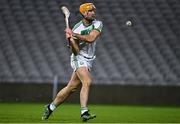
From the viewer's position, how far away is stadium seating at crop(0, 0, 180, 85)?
57.0ft

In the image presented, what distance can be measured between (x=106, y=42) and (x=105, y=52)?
1.03 feet

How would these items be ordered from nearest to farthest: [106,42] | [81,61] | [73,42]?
[73,42]
[81,61]
[106,42]

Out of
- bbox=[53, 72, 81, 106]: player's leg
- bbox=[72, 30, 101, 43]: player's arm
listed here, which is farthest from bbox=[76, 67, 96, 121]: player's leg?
bbox=[72, 30, 101, 43]: player's arm

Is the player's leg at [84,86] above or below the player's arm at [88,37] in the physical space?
below

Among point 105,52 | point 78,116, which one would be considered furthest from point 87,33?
point 105,52

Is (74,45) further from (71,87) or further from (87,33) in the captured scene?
(71,87)

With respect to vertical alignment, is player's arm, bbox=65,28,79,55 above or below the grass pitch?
above

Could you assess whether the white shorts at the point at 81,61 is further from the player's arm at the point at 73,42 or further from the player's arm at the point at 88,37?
the player's arm at the point at 88,37

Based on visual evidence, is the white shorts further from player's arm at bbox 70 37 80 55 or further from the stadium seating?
the stadium seating

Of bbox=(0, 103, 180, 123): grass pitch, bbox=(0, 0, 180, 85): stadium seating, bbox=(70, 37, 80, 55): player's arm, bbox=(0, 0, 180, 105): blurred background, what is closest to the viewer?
bbox=(0, 103, 180, 123): grass pitch

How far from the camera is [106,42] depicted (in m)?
18.0

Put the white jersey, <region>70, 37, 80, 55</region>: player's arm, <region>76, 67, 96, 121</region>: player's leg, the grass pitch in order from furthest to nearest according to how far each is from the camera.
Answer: the white jersey → <region>70, 37, 80, 55</region>: player's arm → the grass pitch → <region>76, 67, 96, 121</region>: player's leg

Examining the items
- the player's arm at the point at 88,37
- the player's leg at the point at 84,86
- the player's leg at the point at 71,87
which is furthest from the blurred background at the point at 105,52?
the player's arm at the point at 88,37

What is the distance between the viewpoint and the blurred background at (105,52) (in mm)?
16188
